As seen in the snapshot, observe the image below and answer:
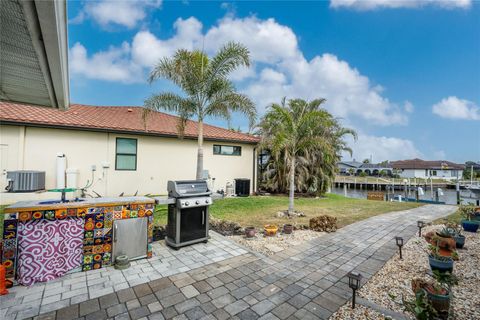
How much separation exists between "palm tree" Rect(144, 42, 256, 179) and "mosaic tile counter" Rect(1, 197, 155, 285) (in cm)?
369

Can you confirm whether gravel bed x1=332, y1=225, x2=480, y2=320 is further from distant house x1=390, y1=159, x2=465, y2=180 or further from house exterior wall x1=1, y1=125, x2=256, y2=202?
distant house x1=390, y1=159, x2=465, y2=180

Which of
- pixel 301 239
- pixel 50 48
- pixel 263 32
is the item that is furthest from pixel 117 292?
pixel 263 32

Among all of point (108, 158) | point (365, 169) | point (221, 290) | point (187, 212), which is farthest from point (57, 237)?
point (365, 169)

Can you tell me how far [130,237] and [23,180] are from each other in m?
7.21

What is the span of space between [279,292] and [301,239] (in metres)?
2.43

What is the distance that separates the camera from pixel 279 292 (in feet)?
9.71

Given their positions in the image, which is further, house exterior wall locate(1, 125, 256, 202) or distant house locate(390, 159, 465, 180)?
distant house locate(390, 159, 465, 180)

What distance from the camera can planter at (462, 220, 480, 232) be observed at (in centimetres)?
600

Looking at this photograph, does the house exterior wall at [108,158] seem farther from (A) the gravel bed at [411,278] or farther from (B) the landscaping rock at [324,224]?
(A) the gravel bed at [411,278]

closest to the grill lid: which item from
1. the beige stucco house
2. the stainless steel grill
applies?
the stainless steel grill

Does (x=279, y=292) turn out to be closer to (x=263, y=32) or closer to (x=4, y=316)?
(x=4, y=316)

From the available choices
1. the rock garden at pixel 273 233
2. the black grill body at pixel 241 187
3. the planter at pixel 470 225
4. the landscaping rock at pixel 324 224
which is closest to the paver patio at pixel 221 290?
the rock garden at pixel 273 233

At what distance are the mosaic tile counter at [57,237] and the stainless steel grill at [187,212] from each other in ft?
2.44

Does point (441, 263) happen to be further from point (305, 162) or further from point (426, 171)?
point (426, 171)
